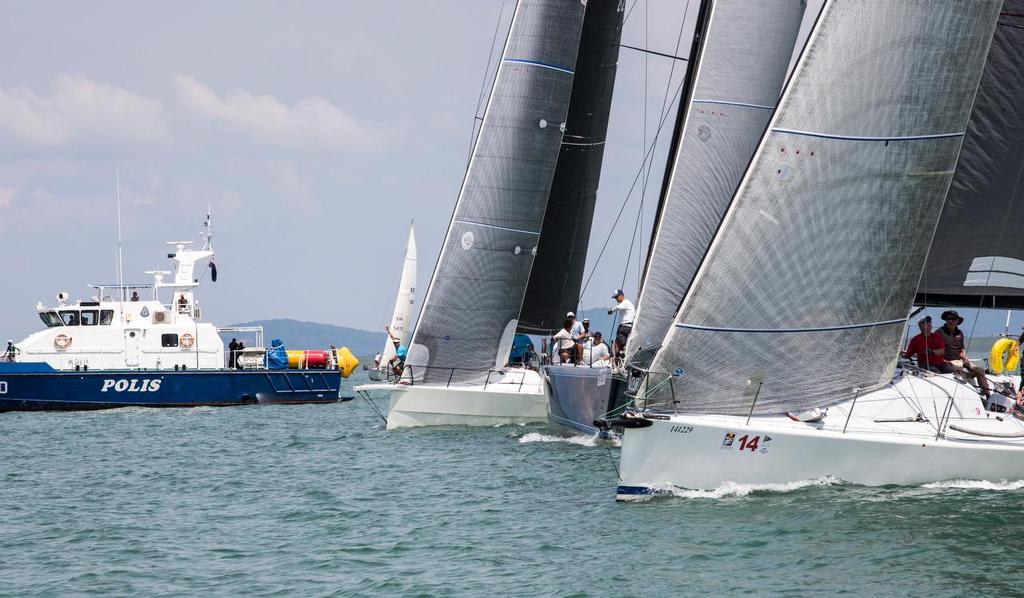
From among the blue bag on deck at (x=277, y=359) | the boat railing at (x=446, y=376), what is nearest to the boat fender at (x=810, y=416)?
the boat railing at (x=446, y=376)

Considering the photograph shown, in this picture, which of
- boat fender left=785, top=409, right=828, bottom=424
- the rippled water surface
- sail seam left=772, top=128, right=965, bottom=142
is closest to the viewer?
the rippled water surface

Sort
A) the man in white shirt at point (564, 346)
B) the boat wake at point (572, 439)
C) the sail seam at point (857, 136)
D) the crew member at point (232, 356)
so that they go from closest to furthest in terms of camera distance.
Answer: the sail seam at point (857, 136)
the boat wake at point (572, 439)
the man in white shirt at point (564, 346)
the crew member at point (232, 356)

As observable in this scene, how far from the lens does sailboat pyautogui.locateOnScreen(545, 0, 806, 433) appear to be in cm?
1922

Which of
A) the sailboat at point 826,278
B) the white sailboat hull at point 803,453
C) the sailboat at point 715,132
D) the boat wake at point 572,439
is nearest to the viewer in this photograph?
the white sailboat hull at point 803,453

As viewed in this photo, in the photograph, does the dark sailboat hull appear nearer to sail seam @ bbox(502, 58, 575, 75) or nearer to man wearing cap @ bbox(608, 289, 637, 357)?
man wearing cap @ bbox(608, 289, 637, 357)

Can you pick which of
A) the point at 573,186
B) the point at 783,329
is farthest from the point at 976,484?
the point at 573,186

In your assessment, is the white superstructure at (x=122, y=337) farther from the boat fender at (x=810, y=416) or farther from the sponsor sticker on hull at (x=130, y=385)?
the boat fender at (x=810, y=416)

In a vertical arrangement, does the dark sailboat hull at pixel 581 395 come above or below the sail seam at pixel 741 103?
below

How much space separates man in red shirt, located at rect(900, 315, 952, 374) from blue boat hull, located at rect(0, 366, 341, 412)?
77.3 feet

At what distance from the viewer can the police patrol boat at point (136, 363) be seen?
3372 centimetres

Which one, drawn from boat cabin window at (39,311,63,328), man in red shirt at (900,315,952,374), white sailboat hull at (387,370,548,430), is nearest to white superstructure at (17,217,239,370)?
boat cabin window at (39,311,63,328)

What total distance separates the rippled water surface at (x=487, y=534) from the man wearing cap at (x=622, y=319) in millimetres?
1939

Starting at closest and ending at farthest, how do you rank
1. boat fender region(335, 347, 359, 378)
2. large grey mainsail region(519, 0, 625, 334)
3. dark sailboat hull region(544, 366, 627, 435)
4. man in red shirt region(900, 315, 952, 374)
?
man in red shirt region(900, 315, 952, 374), dark sailboat hull region(544, 366, 627, 435), large grey mainsail region(519, 0, 625, 334), boat fender region(335, 347, 359, 378)

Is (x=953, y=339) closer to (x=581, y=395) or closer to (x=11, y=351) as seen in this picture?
(x=581, y=395)
